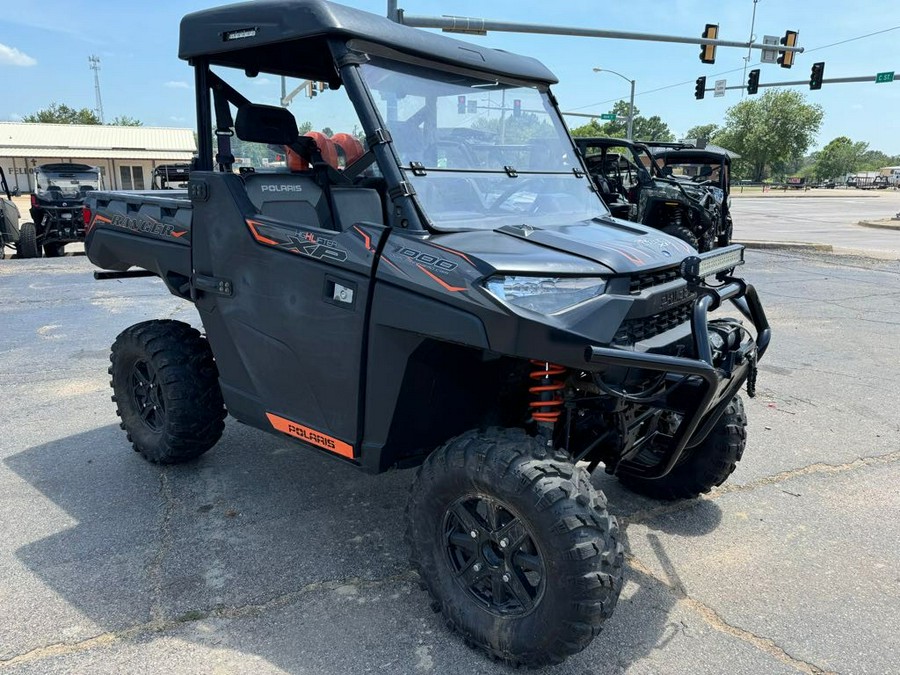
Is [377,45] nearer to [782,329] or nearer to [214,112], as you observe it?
[214,112]

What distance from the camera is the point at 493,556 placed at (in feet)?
8.55

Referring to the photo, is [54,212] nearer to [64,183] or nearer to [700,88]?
[64,183]

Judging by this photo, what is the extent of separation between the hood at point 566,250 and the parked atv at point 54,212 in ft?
46.5

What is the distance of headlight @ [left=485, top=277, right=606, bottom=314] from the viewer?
2336mm

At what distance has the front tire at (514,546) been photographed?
7.57 feet

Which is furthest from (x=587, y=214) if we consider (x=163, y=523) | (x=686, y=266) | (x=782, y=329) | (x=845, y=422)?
(x=782, y=329)

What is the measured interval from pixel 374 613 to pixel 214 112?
2491 mm

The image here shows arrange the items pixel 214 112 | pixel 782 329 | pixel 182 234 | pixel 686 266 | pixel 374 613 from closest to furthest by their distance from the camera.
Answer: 1. pixel 686 266
2. pixel 374 613
3. pixel 214 112
4. pixel 182 234
5. pixel 782 329

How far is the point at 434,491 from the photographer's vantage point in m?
2.63

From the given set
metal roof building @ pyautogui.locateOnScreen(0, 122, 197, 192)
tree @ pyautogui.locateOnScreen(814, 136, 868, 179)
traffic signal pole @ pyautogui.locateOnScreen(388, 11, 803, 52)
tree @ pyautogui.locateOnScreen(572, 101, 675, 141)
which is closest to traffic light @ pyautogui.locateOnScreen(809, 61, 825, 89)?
traffic signal pole @ pyautogui.locateOnScreen(388, 11, 803, 52)

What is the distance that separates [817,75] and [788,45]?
290 cm

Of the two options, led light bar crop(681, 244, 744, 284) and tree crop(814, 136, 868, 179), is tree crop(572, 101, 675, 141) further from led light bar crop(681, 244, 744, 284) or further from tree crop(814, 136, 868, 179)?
led light bar crop(681, 244, 744, 284)

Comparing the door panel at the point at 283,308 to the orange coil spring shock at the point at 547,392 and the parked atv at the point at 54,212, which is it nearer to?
the orange coil spring shock at the point at 547,392

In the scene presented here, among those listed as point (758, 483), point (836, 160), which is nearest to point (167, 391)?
point (758, 483)
